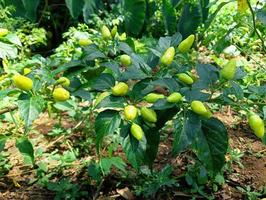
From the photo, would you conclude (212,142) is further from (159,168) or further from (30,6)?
(30,6)

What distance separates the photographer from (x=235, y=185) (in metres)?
1.87

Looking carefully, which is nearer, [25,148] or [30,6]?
[25,148]

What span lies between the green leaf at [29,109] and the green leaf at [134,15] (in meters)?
2.59

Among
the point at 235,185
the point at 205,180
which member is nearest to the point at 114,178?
the point at 205,180

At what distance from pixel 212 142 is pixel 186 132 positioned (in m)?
0.12

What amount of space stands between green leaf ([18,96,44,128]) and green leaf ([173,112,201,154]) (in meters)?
0.37

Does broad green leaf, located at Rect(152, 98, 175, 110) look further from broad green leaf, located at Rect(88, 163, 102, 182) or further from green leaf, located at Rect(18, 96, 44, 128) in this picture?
broad green leaf, located at Rect(88, 163, 102, 182)

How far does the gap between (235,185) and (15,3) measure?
7.79 feet

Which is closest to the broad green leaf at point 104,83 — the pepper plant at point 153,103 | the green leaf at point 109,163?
the pepper plant at point 153,103

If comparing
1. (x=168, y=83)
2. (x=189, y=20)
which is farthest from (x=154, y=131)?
(x=189, y=20)

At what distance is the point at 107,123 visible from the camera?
3.99ft

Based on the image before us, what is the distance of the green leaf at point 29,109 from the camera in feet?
3.90

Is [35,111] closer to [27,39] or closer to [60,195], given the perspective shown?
[60,195]

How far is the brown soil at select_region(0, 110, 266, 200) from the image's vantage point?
1819mm
